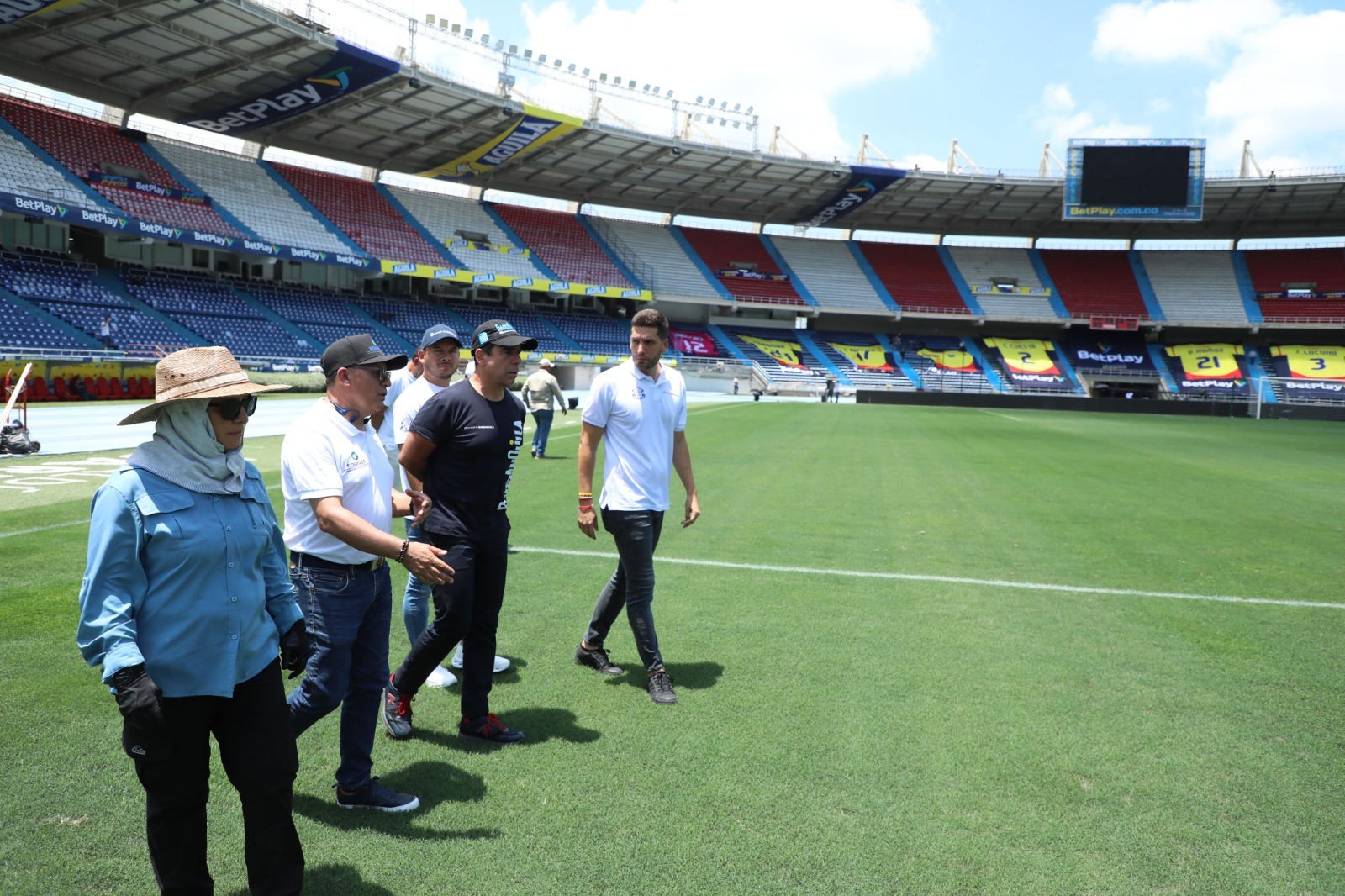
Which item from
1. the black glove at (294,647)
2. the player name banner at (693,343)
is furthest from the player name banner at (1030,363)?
the black glove at (294,647)

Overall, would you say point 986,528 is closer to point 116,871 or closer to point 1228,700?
point 1228,700

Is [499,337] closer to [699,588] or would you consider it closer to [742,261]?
[699,588]

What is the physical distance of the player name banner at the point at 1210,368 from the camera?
2169 inches

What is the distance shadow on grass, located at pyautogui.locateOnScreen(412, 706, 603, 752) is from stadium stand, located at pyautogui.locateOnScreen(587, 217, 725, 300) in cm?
5519

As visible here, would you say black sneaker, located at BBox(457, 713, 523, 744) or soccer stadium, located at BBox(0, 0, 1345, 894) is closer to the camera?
soccer stadium, located at BBox(0, 0, 1345, 894)

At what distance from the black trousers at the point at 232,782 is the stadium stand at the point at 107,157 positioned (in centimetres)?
3971

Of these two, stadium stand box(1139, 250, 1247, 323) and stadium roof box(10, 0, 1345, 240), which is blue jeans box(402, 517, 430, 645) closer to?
stadium roof box(10, 0, 1345, 240)

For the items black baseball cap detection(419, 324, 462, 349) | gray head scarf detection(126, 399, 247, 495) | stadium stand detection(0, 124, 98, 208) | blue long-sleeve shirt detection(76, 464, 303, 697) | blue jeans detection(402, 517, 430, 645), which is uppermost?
stadium stand detection(0, 124, 98, 208)

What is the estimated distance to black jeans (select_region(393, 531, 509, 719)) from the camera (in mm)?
3857

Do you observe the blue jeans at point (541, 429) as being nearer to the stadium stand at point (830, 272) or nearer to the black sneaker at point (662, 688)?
the black sneaker at point (662, 688)

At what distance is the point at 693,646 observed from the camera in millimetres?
5492

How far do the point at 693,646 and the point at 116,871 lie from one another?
132 inches

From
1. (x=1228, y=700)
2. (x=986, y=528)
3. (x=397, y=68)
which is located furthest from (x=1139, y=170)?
(x=1228, y=700)

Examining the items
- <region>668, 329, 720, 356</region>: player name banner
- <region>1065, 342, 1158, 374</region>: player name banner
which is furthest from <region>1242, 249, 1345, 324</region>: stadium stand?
<region>668, 329, 720, 356</region>: player name banner
